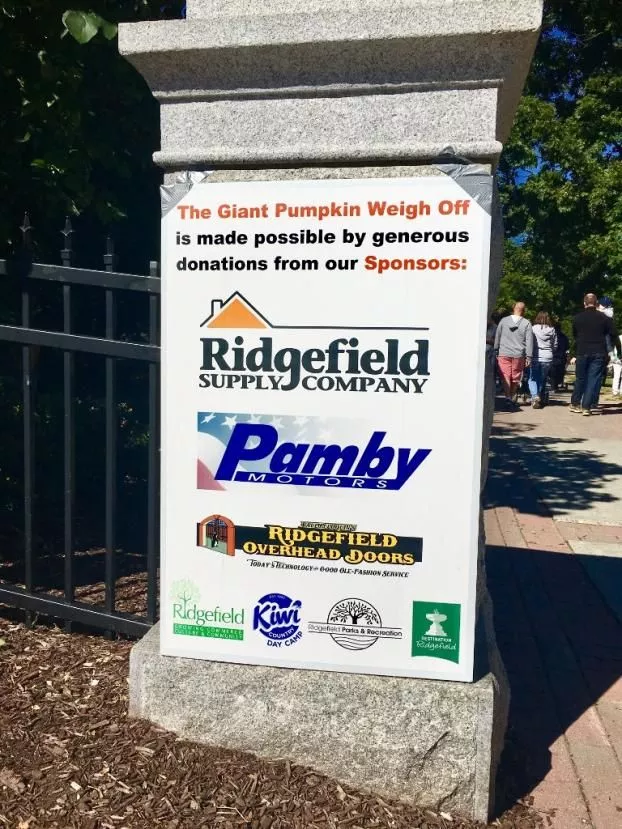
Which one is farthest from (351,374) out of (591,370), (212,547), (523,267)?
(523,267)

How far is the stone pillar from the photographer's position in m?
2.62

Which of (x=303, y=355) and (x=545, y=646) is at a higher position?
(x=303, y=355)

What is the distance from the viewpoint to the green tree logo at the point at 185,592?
3.04m

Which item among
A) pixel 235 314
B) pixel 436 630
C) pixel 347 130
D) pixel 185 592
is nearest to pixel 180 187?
pixel 235 314

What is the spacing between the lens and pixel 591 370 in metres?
14.6

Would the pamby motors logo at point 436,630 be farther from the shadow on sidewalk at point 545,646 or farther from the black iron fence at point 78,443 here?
the black iron fence at point 78,443

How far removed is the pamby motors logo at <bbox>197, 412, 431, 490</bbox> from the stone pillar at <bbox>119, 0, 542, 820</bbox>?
17.3 inches

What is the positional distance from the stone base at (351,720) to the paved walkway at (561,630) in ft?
1.06

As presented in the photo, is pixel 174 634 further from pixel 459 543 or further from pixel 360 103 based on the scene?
pixel 360 103

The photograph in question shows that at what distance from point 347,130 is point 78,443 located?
3768 millimetres

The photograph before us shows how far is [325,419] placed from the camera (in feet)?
9.32

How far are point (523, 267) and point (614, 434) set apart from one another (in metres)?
28.8

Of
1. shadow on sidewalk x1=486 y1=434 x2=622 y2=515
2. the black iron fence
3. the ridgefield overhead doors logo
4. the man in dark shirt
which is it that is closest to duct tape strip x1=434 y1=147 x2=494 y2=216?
the ridgefield overhead doors logo

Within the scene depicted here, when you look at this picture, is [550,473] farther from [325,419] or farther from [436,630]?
[325,419]
